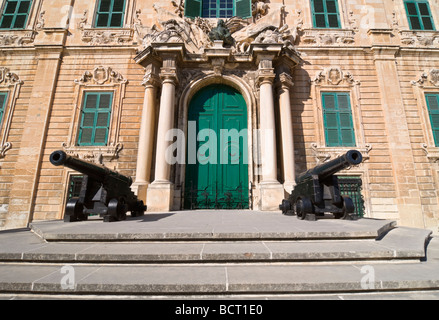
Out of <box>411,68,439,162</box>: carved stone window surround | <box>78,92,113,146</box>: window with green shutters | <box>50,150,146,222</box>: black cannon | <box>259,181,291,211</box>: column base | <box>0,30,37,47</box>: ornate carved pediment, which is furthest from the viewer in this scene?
<box>0,30,37,47</box>: ornate carved pediment

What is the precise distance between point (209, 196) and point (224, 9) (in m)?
8.84

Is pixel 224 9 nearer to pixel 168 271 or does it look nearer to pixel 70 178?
pixel 70 178

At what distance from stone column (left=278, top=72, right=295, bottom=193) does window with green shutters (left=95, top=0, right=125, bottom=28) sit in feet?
26.1

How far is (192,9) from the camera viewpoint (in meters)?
9.83

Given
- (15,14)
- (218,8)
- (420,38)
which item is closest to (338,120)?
(420,38)

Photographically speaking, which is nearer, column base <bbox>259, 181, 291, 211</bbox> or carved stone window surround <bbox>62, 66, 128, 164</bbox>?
column base <bbox>259, 181, 291, 211</bbox>

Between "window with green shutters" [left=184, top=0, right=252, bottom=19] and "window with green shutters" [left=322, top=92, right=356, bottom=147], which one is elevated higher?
"window with green shutters" [left=184, top=0, right=252, bottom=19]

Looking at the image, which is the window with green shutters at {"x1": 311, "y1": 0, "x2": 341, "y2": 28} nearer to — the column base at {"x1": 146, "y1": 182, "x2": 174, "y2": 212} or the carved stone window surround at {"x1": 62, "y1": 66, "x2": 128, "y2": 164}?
the carved stone window surround at {"x1": 62, "y1": 66, "x2": 128, "y2": 164}

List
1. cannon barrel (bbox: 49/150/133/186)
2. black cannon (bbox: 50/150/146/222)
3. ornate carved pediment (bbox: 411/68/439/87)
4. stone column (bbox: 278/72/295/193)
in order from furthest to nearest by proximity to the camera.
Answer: ornate carved pediment (bbox: 411/68/439/87), stone column (bbox: 278/72/295/193), black cannon (bbox: 50/150/146/222), cannon barrel (bbox: 49/150/133/186)

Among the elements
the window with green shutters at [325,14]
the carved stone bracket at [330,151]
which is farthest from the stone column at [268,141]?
the window with green shutters at [325,14]

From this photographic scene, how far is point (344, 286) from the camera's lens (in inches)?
86.0

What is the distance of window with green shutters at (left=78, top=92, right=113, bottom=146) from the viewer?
28.5 feet

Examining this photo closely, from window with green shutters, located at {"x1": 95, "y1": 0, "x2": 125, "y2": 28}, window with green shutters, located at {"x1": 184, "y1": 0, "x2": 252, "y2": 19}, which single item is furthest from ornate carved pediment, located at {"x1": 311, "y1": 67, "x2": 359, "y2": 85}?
window with green shutters, located at {"x1": 95, "y1": 0, "x2": 125, "y2": 28}

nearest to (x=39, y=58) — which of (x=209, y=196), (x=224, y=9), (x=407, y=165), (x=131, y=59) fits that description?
(x=131, y=59)
